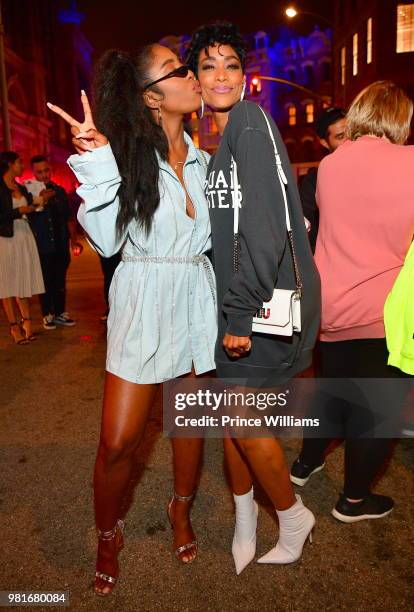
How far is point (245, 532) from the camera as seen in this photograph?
7.58ft

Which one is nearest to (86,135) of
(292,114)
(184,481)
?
(184,481)

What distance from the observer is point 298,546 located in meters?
2.25

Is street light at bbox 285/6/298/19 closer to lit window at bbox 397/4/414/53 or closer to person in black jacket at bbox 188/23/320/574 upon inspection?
lit window at bbox 397/4/414/53

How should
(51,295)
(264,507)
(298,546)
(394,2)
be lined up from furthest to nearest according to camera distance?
1. (394,2)
2. (51,295)
3. (264,507)
4. (298,546)

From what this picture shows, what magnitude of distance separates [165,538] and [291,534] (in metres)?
0.68

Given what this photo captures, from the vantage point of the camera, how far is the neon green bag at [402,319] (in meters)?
2.21

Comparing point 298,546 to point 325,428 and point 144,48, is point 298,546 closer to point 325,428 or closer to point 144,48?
point 325,428

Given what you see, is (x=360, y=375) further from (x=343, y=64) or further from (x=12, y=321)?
(x=343, y=64)

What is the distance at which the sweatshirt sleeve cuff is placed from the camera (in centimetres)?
186

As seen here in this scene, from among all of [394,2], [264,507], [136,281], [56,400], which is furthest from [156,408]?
[394,2]

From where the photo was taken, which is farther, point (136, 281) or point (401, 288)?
point (401, 288)

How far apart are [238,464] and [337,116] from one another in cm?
259

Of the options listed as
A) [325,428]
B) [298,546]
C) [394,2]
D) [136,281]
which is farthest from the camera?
[394,2]

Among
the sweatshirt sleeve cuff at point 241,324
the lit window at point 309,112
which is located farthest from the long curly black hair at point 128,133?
the lit window at point 309,112
